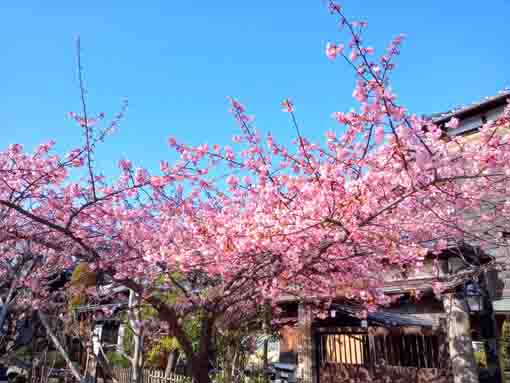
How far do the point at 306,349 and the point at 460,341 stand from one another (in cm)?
291

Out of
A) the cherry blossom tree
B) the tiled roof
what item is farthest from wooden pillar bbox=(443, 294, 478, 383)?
the tiled roof

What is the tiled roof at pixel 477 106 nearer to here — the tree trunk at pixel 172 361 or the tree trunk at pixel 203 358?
the tree trunk at pixel 203 358

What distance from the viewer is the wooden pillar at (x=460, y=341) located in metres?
5.82

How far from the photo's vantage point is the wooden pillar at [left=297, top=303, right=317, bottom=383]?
24.7 feet

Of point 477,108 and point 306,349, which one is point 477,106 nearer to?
point 477,108


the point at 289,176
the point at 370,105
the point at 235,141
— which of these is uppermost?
the point at 235,141

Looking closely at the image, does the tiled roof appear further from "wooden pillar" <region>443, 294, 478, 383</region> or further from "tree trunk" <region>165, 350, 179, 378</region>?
"tree trunk" <region>165, 350, 179, 378</region>

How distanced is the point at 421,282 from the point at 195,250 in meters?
4.97

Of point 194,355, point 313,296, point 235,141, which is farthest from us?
point 313,296

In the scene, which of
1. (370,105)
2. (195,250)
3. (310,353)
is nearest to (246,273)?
(195,250)

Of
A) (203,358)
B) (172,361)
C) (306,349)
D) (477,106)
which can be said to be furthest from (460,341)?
(172,361)

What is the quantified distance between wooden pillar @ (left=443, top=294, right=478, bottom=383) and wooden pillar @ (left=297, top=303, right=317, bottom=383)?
2.55 meters

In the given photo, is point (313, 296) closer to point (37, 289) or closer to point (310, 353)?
point (310, 353)

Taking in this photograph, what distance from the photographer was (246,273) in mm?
4387
